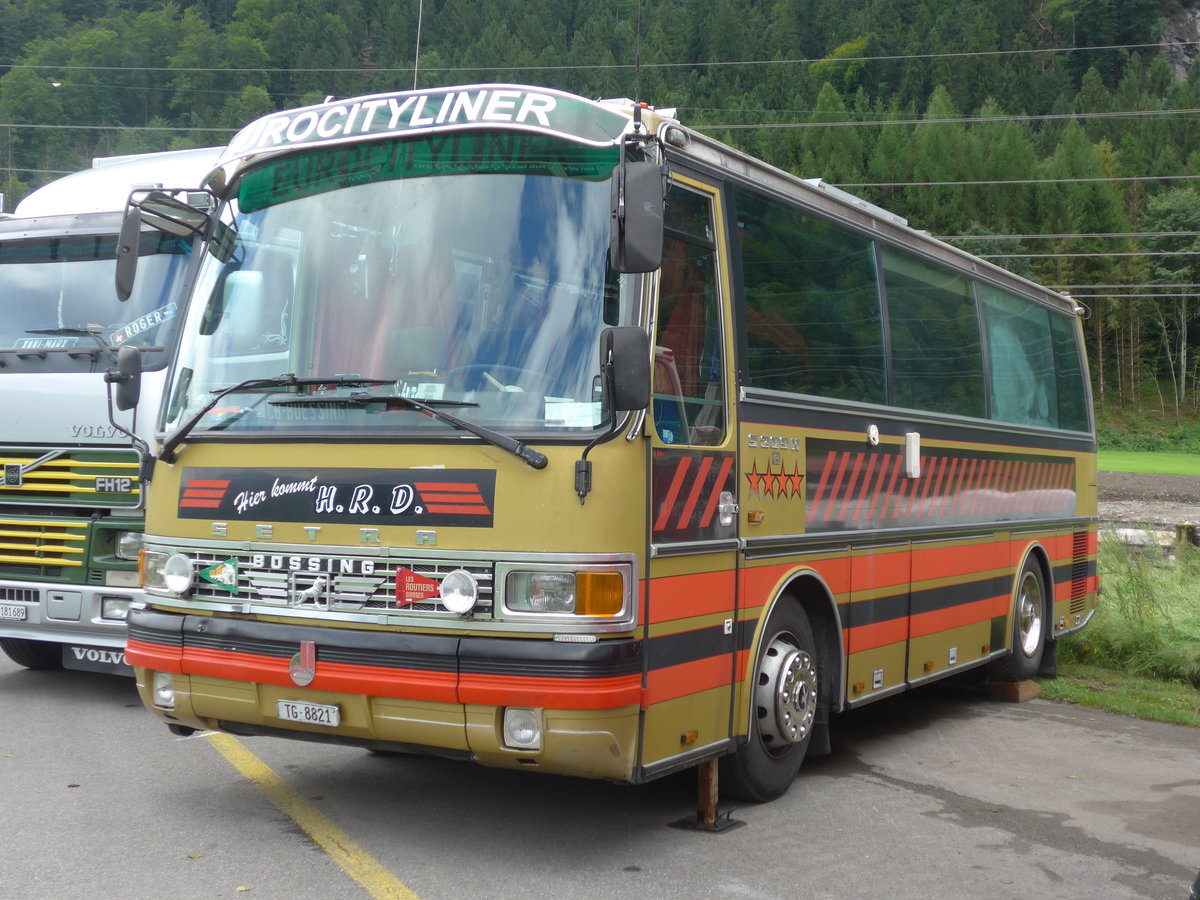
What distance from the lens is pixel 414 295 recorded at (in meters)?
5.67

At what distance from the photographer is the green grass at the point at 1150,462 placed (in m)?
53.4

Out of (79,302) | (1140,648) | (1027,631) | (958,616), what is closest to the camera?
(958,616)

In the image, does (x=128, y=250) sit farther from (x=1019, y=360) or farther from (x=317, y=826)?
(x=1019, y=360)

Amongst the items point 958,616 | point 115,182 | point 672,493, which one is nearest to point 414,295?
point 672,493

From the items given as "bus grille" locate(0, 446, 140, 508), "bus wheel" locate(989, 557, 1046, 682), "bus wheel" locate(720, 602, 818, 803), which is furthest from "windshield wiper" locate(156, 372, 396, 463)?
"bus wheel" locate(989, 557, 1046, 682)

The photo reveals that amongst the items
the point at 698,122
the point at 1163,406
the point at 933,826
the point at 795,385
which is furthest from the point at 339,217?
the point at 1163,406

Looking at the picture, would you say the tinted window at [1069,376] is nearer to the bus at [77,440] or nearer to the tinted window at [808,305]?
the tinted window at [808,305]

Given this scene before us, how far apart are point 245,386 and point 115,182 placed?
4.98 metres

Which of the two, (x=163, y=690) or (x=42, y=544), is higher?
(x=42, y=544)

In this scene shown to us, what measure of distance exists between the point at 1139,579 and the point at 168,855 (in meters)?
10.1

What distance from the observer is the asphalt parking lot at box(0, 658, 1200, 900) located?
5324 millimetres

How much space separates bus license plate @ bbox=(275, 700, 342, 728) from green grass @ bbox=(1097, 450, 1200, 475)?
49.9 m

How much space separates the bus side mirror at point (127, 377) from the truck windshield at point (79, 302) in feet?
5.33

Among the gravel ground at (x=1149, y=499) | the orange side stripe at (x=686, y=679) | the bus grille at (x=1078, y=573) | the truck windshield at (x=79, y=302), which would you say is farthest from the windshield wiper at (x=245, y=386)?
the gravel ground at (x=1149, y=499)
